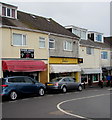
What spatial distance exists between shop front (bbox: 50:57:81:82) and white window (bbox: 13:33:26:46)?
4.53 meters

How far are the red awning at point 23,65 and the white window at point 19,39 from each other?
1775 millimetres

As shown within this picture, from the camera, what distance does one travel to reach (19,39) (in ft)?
79.2

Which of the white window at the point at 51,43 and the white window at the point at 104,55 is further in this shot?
the white window at the point at 104,55

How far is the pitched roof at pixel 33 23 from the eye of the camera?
24373 millimetres

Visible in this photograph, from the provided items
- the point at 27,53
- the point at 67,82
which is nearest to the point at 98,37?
the point at 67,82

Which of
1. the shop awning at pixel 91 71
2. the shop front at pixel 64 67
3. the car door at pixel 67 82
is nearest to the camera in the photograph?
the car door at pixel 67 82

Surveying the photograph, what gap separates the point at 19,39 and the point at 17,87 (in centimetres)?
730

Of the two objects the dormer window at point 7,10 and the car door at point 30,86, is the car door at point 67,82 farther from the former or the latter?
the dormer window at point 7,10

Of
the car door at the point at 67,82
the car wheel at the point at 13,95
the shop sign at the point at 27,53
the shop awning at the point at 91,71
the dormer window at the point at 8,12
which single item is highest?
the dormer window at the point at 8,12

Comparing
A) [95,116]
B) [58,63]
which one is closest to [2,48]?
[58,63]

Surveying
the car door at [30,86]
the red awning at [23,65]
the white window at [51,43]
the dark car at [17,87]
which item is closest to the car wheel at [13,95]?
the dark car at [17,87]

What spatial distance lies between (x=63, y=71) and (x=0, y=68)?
895cm

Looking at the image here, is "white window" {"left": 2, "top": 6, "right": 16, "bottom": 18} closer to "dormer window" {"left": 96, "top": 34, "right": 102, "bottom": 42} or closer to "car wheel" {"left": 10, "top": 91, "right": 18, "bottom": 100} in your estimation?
"car wheel" {"left": 10, "top": 91, "right": 18, "bottom": 100}

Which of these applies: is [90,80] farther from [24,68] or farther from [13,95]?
[13,95]
